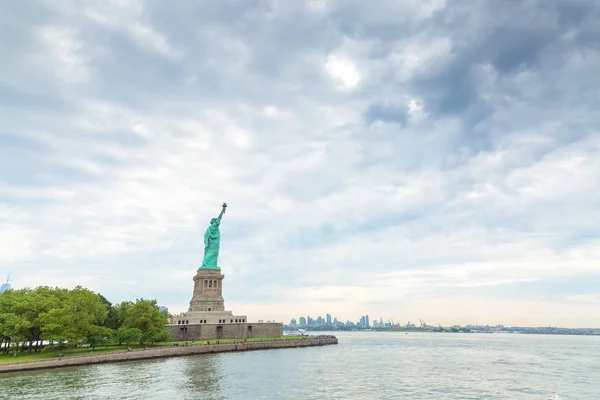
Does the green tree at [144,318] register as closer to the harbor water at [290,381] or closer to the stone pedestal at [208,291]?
the harbor water at [290,381]

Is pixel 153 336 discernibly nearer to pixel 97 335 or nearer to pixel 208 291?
pixel 97 335

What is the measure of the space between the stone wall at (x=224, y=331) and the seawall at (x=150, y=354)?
29.0 feet

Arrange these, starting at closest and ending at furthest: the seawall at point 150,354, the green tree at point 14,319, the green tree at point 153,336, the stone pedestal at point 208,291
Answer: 1. the seawall at point 150,354
2. the green tree at point 14,319
3. the green tree at point 153,336
4. the stone pedestal at point 208,291

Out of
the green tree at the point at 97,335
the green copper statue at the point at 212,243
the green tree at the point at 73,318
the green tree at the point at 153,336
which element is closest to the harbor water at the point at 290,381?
the green tree at the point at 73,318

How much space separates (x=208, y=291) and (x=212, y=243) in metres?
14.4

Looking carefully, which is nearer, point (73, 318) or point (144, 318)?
point (73, 318)

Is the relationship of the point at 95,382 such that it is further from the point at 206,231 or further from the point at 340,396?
the point at 206,231

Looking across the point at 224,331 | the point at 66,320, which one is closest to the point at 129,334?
the point at 66,320

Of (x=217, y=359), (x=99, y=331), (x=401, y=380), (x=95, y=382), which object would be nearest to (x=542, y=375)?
(x=401, y=380)

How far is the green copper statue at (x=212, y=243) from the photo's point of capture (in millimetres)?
119062

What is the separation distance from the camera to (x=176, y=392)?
45688 mm

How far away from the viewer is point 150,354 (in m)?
76.5

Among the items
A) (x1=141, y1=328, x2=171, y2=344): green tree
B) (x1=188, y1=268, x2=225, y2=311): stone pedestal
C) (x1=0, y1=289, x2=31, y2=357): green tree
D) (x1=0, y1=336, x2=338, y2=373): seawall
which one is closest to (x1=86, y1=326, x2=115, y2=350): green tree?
(x1=141, y1=328, x2=171, y2=344): green tree

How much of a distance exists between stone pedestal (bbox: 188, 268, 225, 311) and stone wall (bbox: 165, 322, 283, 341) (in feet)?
21.2
